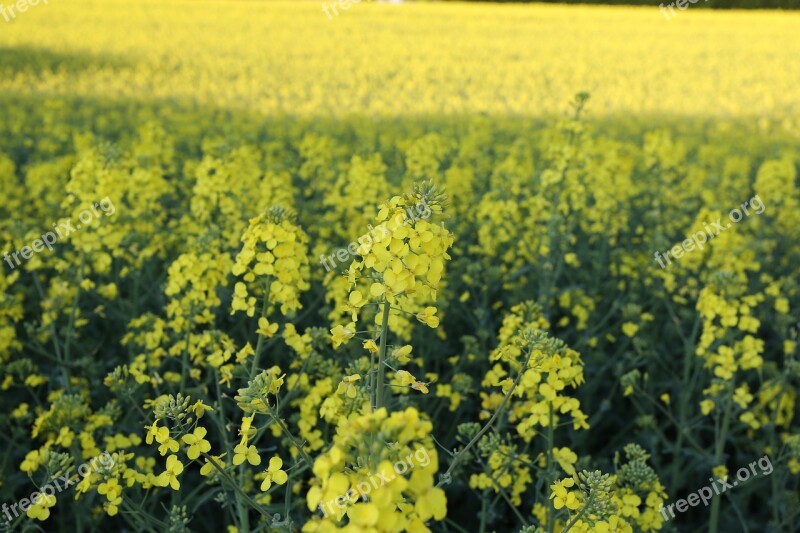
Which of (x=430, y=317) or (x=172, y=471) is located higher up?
(x=430, y=317)

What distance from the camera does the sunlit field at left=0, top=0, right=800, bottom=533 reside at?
203 cm

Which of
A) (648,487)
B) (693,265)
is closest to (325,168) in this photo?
(693,265)

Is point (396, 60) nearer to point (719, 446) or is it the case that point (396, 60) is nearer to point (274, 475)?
point (719, 446)

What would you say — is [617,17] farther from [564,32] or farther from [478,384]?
[478,384]

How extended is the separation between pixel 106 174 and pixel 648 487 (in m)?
2.82

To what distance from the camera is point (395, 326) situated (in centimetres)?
232

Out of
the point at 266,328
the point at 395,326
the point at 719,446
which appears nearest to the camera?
the point at 395,326

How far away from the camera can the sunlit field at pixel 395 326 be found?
6.66ft

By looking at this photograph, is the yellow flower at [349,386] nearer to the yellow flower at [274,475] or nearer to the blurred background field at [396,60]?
A: the yellow flower at [274,475]

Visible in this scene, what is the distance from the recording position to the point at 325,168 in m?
6.04

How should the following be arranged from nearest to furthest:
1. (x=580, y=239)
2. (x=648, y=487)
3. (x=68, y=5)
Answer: (x=648, y=487) → (x=580, y=239) → (x=68, y=5)

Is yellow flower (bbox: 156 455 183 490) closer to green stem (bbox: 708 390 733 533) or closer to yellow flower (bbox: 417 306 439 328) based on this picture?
yellow flower (bbox: 417 306 439 328)

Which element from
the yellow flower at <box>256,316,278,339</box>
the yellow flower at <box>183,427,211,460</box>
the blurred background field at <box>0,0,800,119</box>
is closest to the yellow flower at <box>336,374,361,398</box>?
the yellow flower at <box>183,427,211,460</box>

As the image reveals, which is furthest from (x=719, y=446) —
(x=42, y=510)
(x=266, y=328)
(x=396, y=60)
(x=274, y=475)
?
(x=396, y=60)
